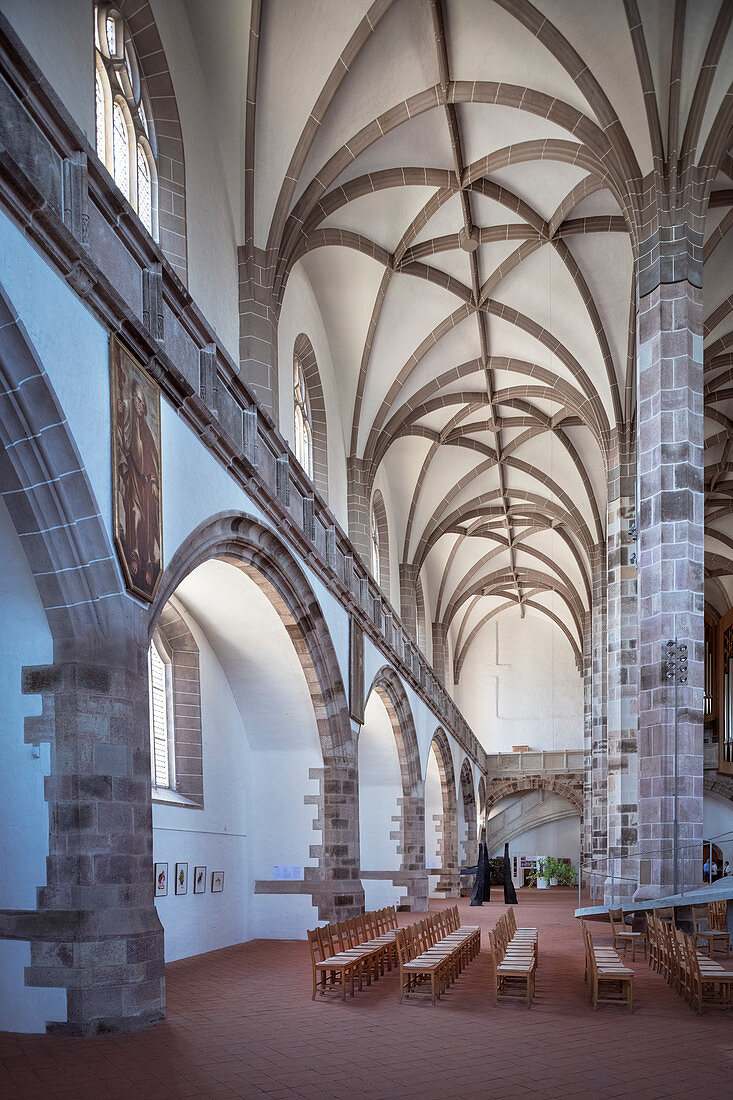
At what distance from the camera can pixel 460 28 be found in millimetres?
13266

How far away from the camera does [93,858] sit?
7402 mm

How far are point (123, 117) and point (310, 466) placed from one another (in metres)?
7.99

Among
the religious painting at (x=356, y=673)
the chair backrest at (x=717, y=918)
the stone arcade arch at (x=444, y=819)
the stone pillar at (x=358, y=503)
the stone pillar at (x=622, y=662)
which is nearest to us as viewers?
the chair backrest at (x=717, y=918)

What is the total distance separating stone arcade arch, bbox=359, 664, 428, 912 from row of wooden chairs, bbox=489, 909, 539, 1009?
34.8 ft

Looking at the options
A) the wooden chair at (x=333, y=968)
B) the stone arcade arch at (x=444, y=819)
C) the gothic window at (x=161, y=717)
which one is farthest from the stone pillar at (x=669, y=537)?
the stone arcade arch at (x=444, y=819)

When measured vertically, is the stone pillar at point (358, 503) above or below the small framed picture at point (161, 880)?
above

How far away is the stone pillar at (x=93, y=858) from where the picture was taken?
730cm

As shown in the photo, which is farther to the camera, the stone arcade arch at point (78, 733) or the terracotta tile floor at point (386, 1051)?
the stone arcade arch at point (78, 733)

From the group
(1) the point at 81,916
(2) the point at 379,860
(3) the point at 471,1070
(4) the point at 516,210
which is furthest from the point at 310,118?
(2) the point at 379,860

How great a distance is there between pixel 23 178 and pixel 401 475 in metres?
18.8

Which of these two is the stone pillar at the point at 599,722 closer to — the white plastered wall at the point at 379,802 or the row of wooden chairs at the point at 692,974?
the white plastered wall at the point at 379,802

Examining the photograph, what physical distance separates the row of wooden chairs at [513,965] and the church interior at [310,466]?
0.20 m

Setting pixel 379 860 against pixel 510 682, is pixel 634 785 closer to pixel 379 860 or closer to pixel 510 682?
pixel 379 860

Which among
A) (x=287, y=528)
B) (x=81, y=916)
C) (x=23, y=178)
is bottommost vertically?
(x=81, y=916)
